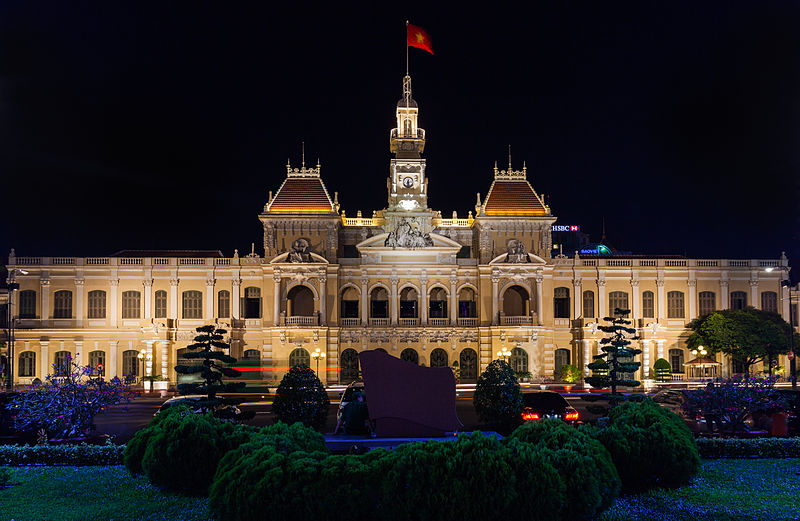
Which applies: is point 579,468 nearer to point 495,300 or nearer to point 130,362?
point 495,300

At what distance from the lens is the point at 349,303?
2110 inches

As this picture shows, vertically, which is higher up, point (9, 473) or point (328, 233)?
point (328, 233)

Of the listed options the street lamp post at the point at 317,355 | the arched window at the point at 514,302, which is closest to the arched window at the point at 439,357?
the arched window at the point at 514,302

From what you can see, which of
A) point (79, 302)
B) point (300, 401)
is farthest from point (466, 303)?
point (300, 401)

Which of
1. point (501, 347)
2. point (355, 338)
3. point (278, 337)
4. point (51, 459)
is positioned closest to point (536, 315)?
point (501, 347)

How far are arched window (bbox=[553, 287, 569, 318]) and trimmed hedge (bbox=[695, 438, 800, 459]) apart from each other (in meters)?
34.0

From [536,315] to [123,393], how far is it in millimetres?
33601

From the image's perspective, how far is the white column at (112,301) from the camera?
2064 inches

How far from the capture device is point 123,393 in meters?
23.7

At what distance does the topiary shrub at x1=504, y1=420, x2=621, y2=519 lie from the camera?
12.0m

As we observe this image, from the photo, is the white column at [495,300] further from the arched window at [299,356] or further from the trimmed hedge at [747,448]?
the trimmed hedge at [747,448]

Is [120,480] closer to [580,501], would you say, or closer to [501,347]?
[580,501]

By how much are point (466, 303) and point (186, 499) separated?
39.8m

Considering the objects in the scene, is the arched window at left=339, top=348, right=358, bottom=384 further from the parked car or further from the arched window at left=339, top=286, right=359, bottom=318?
the parked car
